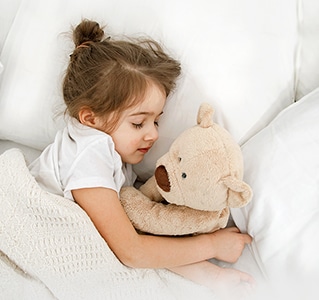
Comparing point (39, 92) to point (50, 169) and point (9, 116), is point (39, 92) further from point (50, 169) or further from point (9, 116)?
point (50, 169)

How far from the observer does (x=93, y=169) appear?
38.1 inches

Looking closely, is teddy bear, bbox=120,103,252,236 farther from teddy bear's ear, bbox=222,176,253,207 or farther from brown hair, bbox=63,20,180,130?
brown hair, bbox=63,20,180,130

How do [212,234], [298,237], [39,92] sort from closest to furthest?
[298,237] → [212,234] → [39,92]

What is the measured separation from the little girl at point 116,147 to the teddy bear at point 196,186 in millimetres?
38

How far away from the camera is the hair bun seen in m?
1.06

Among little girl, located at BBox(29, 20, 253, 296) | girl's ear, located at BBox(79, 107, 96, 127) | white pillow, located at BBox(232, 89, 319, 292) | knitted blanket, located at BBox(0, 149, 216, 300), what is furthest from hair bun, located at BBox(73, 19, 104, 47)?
white pillow, located at BBox(232, 89, 319, 292)

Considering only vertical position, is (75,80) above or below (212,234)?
above

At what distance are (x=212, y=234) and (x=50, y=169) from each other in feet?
1.22

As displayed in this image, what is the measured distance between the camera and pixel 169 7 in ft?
3.65

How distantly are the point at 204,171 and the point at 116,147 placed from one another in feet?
0.77

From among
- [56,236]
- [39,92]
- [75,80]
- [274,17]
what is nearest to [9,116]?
[39,92]

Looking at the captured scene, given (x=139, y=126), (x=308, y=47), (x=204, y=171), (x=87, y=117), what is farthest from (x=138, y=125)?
(x=308, y=47)

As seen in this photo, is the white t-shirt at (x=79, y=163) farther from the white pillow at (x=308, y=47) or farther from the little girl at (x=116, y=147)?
the white pillow at (x=308, y=47)

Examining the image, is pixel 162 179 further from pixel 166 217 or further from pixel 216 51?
pixel 216 51
